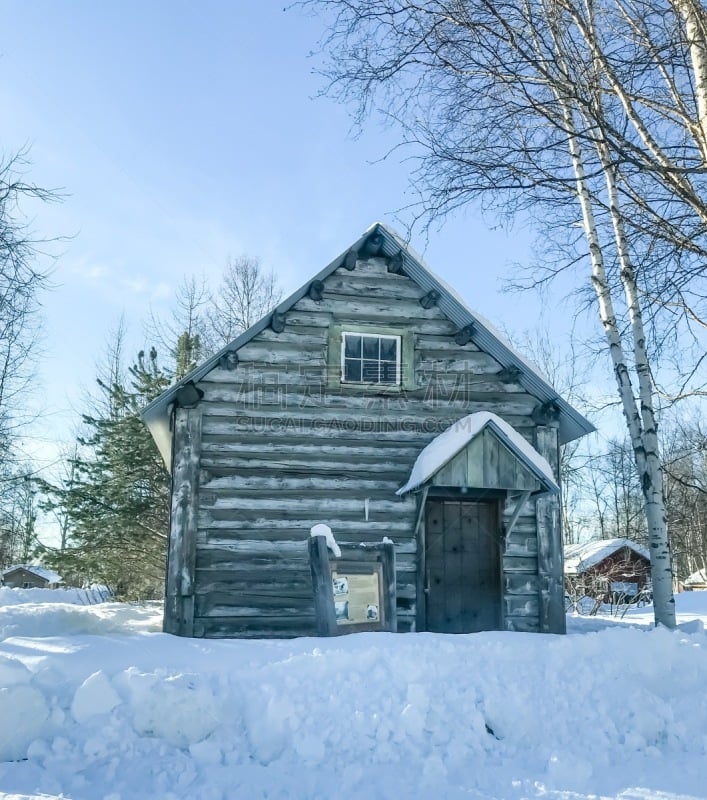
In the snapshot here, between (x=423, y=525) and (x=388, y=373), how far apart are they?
2296 millimetres

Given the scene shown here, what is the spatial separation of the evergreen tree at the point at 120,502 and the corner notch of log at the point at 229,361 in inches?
464

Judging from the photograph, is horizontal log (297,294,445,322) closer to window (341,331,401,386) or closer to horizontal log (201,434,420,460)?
window (341,331,401,386)

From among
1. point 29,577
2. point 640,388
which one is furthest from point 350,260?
point 29,577

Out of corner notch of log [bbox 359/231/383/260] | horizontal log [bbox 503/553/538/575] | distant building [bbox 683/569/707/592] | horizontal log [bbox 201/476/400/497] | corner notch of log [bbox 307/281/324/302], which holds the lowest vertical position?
distant building [bbox 683/569/707/592]

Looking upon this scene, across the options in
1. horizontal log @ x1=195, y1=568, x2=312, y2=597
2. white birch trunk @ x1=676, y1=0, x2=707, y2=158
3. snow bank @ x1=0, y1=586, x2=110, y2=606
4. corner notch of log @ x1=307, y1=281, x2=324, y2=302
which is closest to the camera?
white birch trunk @ x1=676, y1=0, x2=707, y2=158

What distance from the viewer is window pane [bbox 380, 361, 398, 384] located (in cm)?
1066

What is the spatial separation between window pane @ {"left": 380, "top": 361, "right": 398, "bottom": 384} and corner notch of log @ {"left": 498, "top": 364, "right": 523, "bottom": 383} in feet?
5.37

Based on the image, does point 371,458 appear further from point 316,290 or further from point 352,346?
point 316,290

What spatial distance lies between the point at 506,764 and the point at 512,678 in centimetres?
103

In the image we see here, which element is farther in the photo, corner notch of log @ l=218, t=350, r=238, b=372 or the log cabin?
corner notch of log @ l=218, t=350, r=238, b=372

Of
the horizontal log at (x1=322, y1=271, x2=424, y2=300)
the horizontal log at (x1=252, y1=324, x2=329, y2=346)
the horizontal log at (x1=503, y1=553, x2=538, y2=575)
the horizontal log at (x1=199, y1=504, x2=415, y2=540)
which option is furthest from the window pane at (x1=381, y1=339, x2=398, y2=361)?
the horizontal log at (x1=503, y1=553, x2=538, y2=575)

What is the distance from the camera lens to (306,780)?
14.7ft

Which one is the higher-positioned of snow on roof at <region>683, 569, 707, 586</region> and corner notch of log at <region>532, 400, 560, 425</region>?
corner notch of log at <region>532, 400, 560, 425</region>

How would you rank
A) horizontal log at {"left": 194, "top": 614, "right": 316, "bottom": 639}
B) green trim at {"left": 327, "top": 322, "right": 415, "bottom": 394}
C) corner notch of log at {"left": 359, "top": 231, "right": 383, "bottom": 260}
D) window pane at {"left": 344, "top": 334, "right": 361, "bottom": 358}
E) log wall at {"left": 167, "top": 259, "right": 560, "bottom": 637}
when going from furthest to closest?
corner notch of log at {"left": 359, "top": 231, "right": 383, "bottom": 260}
window pane at {"left": 344, "top": 334, "right": 361, "bottom": 358}
green trim at {"left": 327, "top": 322, "right": 415, "bottom": 394}
log wall at {"left": 167, "top": 259, "right": 560, "bottom": 637}
horizontal log at {"left": 194, "top": 614, "right": 316, "bottom": 639}
